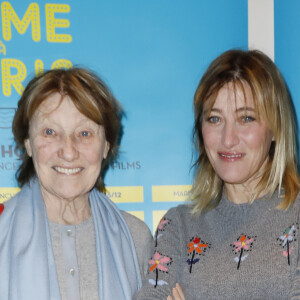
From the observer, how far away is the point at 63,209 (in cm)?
209

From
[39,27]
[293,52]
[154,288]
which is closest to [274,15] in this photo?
[293,52]

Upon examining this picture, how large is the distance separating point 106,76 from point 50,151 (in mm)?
781

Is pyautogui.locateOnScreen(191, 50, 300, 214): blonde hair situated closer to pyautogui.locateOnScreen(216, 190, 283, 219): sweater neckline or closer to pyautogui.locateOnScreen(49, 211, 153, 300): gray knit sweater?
pyautogui.locateOnScreen(216, 190, 283, 219): sweater neckline

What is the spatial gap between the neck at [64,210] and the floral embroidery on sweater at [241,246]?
0.72 meters

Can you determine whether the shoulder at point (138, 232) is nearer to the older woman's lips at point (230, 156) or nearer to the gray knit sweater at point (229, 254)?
the gray knit sweater at point (229, 254)

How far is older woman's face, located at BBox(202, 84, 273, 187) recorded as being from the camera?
1.86 meters

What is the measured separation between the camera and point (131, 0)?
260 cm

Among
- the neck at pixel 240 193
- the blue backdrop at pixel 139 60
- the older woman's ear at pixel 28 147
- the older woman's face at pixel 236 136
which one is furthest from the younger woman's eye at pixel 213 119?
the older woman's ear at pixel 28 147

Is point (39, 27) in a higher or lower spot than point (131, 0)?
lower

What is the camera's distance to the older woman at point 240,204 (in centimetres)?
177

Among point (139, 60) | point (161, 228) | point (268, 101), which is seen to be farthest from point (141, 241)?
point (139, 60)

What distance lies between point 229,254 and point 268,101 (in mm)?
644

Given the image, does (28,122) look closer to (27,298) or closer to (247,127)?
(27,298)

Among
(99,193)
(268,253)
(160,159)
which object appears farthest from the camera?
(160,159)
